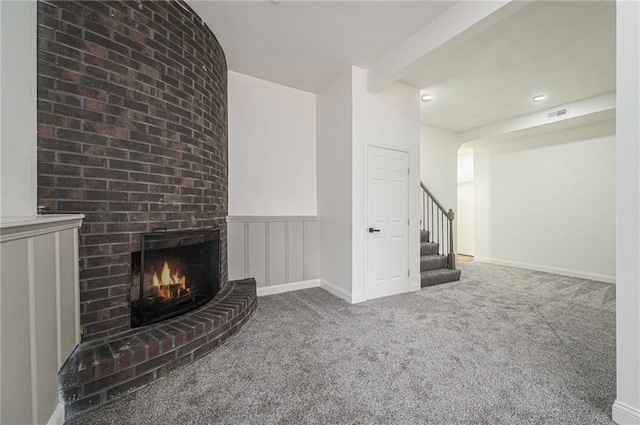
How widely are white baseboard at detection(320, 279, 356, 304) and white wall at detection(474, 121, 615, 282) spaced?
4.39m

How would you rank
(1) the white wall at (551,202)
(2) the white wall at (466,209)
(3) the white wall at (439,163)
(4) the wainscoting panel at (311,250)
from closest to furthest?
(4) the wainscoting panel at (311,250)
(1) the white wall at (551,202)
(3) the white wall at (439,163)
(2) the white wall at (466,209)

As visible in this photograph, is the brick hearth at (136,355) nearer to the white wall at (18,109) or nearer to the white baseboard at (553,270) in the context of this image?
the white wall at (18,109)

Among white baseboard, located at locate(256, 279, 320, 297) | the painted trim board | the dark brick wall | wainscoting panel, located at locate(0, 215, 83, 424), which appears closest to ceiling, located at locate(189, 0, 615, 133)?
the dark brick wall

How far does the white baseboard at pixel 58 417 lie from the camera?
4.24 feet

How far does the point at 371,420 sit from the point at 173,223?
79.9 inches

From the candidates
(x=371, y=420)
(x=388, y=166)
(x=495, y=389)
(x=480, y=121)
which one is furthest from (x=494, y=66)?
(x=371, y=420)

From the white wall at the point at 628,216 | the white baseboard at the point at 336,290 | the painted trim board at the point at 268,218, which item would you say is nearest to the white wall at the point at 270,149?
the painted trim board at the point at 268,218

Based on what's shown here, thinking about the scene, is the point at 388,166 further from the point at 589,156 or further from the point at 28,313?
the point at 589,156

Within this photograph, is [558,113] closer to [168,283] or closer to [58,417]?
[168,283]

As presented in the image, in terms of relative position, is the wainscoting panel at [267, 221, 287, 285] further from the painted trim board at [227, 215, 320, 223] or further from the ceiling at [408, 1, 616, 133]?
the ceiling at [408, 1, 616, 133]

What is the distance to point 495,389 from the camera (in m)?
1.64

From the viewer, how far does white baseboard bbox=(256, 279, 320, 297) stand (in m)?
3.45

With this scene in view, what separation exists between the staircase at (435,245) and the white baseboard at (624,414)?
2498 mm

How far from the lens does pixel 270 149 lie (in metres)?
3.63
